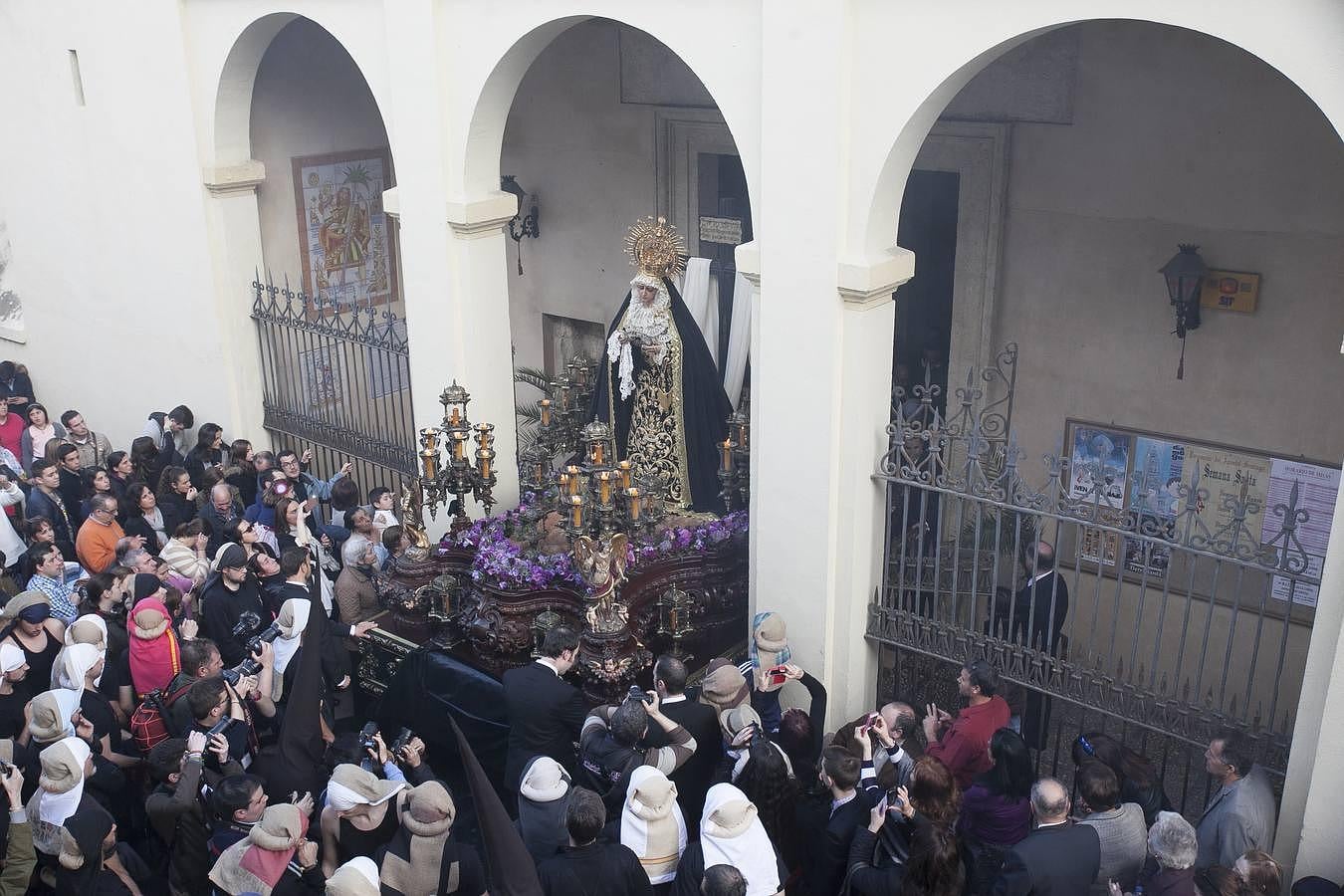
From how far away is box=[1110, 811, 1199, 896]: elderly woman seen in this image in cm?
453

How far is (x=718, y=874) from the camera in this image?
4363mm

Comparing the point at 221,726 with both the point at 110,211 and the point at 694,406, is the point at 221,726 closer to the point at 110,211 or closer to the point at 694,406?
the point at 694,406

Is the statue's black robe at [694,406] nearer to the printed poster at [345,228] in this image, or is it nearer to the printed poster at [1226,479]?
the printed poster at [1226,479]

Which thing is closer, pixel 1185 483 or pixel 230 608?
pixel 230 608

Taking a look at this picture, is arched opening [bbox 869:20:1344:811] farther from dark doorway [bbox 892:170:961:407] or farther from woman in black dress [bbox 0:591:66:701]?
woman in black dress [bbox 0:591:66:701]

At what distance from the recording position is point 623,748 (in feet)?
17.7

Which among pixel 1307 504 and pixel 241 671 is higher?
pixel 1307 504

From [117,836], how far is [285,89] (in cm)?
633

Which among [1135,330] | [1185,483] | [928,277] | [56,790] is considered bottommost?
[56,790]

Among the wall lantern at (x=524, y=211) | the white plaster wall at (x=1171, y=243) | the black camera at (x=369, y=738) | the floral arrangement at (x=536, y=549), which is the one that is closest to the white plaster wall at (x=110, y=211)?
the wall lantern at (x=524, y=211)

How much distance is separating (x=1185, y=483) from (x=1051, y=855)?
348 cm

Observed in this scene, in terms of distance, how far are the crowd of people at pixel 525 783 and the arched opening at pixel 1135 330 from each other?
1.03 m

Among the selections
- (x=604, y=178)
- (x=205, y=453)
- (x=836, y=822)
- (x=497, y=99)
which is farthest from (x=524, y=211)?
(x=836, y=822)

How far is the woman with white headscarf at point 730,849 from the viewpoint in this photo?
4.64 metres
